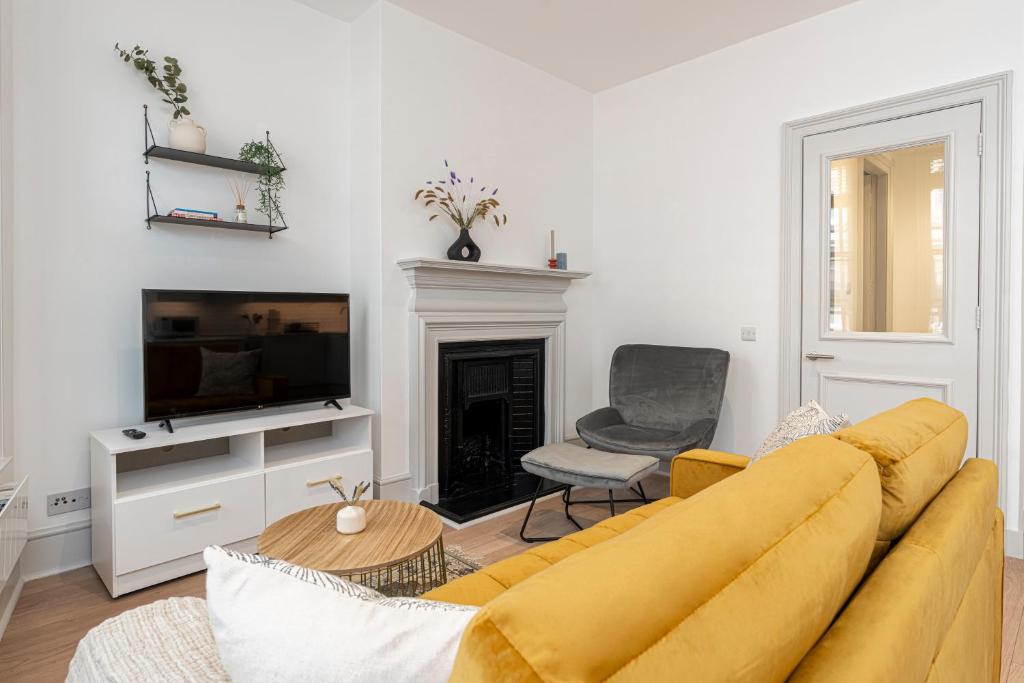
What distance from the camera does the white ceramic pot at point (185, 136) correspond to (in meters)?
2.68

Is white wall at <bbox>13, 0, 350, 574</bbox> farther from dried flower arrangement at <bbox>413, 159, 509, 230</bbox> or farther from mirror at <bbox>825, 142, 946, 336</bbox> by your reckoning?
mirror at <bbox>825, 142, 946, 336</bbox>

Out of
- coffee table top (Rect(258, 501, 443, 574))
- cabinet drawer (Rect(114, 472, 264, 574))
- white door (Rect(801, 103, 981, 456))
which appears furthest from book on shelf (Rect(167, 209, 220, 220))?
white door (Rect(801, 103, 981, 456))

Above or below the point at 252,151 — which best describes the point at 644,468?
below

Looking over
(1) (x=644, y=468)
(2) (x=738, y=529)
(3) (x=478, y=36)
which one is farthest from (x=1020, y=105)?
(2) (x=738, y=529)

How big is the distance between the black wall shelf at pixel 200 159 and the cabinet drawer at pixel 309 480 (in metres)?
1.50

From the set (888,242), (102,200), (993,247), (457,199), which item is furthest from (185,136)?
(993,247)

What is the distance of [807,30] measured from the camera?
3385mm

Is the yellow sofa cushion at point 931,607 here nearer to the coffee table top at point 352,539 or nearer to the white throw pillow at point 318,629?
the white throw pillow at point 318,629

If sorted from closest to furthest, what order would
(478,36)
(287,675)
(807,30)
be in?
1. (287,675)
2. (807,30)
3. (478,36)

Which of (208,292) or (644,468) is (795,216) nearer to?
(644,468)

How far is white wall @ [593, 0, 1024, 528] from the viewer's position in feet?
9.56

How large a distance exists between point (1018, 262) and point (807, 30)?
173 centimetres

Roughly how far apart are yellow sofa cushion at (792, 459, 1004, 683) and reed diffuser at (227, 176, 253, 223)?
9.74 ft

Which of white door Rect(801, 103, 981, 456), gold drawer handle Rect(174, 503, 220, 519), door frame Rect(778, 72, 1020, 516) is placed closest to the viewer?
gold drawer handle Rect(174, 503, 220, 519)
